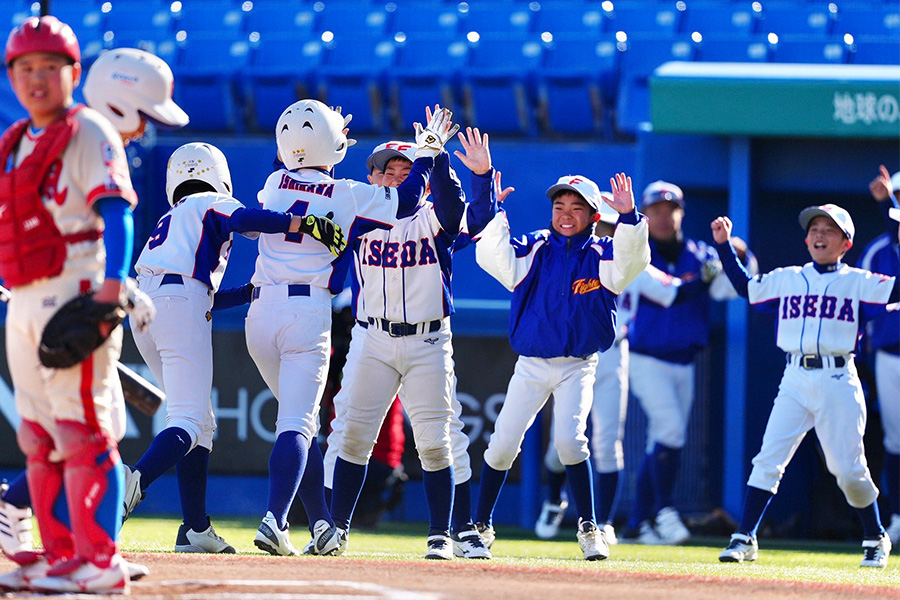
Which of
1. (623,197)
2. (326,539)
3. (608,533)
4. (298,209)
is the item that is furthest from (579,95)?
(326,539)

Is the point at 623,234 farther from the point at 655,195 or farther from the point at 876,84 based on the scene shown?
the point at 876,84

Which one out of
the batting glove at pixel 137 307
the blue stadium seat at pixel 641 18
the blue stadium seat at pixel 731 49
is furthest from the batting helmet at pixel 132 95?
the blue stadium seat at pixel 641 18

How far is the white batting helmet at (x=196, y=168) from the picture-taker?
18.7 ft

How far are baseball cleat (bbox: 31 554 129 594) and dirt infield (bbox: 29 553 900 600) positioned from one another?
0.23ft

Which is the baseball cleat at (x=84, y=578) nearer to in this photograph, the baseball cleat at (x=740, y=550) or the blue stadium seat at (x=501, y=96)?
the baseball cleat at (x=740, y=550)

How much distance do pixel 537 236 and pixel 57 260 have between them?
295 cm

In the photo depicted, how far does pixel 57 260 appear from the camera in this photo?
3.61 metres

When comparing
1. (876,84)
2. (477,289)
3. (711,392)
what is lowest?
(711,392)

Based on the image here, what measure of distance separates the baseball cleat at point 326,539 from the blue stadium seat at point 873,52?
246 inches

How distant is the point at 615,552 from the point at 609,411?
1.10 meters

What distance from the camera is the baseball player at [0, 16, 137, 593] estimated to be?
3594mm

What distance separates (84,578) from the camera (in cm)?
357

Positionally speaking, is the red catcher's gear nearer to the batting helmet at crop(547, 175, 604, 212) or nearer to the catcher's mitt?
the catcher's mitt

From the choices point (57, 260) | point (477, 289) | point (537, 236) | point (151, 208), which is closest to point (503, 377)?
point (477, 289)
